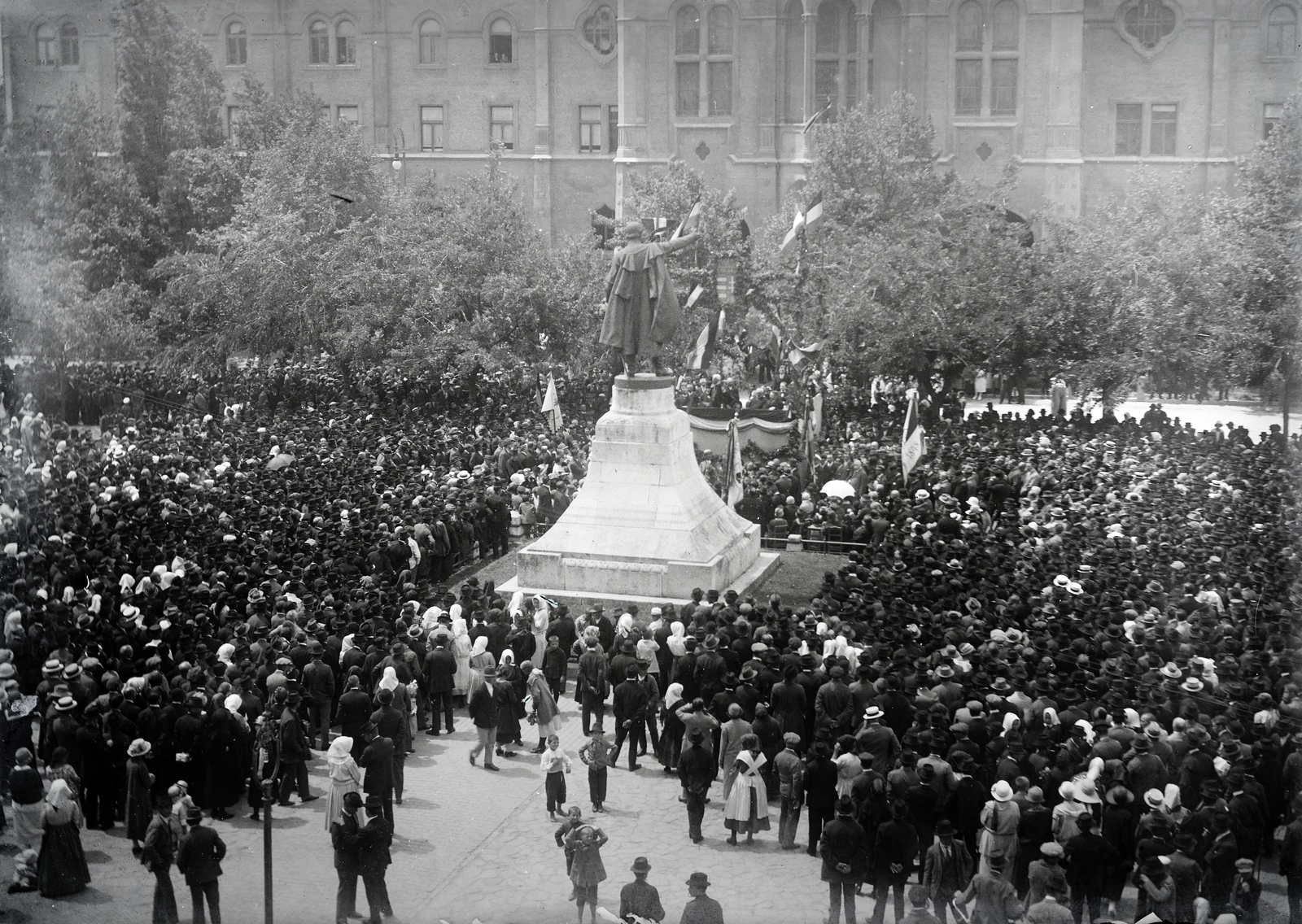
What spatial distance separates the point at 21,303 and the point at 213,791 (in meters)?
24.9

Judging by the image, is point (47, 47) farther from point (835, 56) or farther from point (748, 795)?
point (748, 795)

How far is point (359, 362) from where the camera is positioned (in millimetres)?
37594

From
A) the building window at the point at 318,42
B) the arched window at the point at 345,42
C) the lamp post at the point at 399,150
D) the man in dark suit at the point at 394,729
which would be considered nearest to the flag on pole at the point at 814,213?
the man in dark suit at the point at 394,729

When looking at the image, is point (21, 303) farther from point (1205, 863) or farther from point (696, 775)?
point (1205, 863)

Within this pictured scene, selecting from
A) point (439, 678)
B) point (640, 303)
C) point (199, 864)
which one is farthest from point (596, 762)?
point (640, 303)

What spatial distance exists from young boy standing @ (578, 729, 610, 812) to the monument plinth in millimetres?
6241

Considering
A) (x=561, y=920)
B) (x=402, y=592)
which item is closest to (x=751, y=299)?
(x=402, y=592)

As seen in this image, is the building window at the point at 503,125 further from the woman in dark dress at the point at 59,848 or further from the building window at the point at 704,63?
the woman in dark dress at the point at 59,848

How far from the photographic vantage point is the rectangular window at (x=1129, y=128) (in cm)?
5069

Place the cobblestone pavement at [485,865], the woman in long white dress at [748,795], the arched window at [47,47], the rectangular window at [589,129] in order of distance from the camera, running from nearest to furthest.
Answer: the cobblestone pavement at [485,865] < the woman in long white dress at [748,795] < the rectangular window at [589,129] < the arched window at [47,47]

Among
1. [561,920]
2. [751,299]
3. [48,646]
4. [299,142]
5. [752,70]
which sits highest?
[752,70]

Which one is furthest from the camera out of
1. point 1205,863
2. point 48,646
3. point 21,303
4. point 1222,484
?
point 21,303

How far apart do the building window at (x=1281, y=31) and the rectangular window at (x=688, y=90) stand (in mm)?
19869

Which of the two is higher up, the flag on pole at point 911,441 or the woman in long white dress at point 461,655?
the flag on pole at point 911,441
